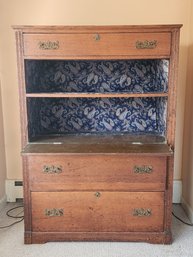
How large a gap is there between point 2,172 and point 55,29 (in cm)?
135

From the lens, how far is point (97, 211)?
1.85m

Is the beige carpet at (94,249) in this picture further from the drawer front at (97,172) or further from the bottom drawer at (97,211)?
the drawer front at (97,172)

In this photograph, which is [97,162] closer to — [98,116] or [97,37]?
[98,116]

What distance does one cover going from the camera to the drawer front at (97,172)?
70.4 inches

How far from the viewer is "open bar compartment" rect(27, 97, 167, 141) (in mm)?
2258

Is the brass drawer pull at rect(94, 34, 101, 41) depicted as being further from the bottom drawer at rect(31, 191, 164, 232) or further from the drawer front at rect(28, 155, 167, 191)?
the bottom drawer at rect(31, 191, 164, 232)

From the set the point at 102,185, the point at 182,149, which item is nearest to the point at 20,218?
the point at 102,185

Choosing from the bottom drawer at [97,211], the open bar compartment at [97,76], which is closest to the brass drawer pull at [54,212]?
the bottom drawer at [97,211]

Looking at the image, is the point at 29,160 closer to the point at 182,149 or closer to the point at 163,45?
the point at 163,45

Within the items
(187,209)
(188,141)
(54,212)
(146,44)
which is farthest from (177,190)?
(146,44)

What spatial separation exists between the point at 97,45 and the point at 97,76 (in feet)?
1.63

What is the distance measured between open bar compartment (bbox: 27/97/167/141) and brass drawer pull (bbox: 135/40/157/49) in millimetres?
585

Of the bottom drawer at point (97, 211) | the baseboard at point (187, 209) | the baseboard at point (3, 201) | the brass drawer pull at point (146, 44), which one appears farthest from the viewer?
the baseboard at point (3, 201)

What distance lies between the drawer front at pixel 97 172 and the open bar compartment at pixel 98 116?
49cm
